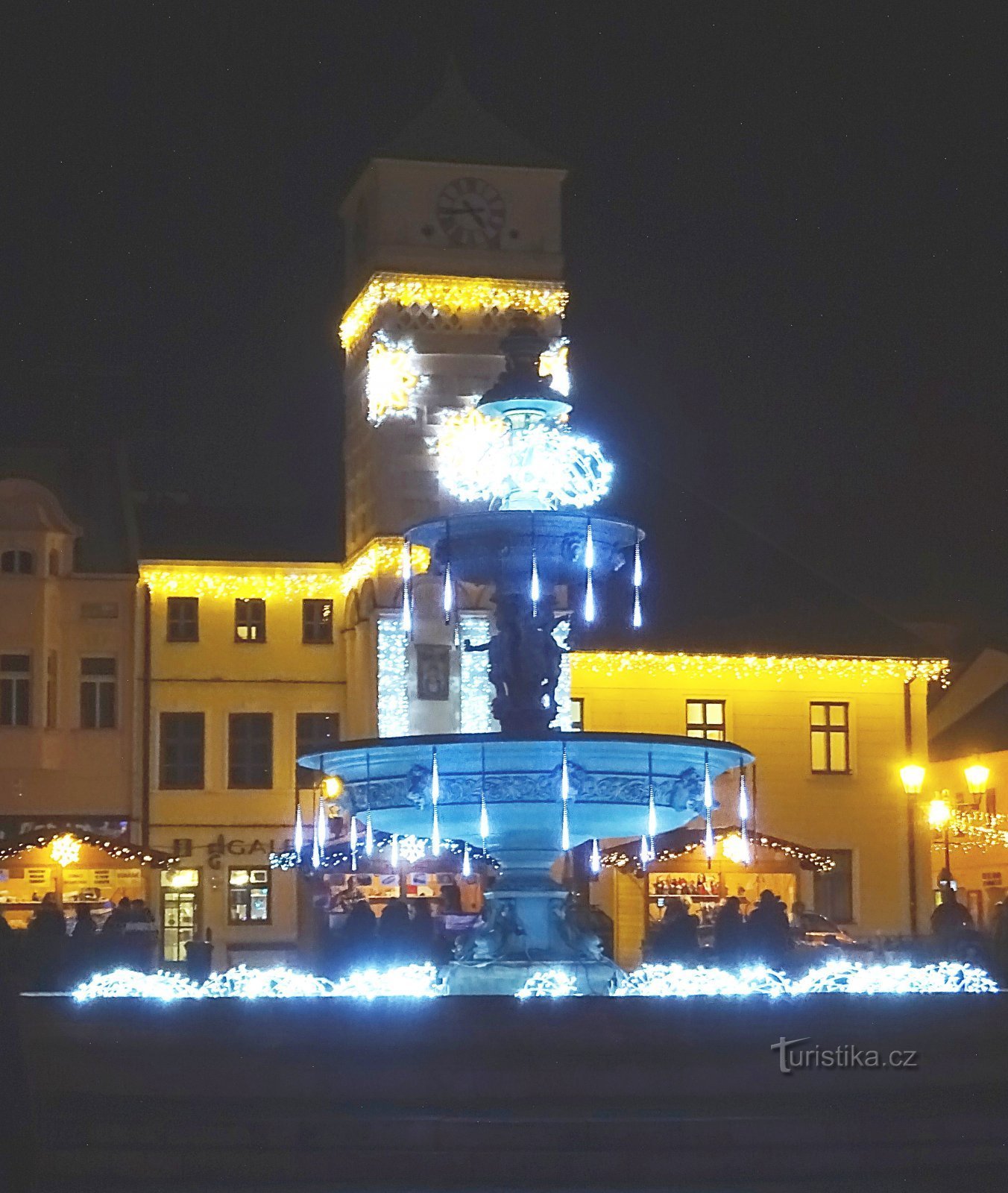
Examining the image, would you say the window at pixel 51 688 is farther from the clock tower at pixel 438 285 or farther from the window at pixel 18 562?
the clock tower at pixel 438 285

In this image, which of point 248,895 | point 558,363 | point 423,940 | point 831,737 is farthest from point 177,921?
point 423,940

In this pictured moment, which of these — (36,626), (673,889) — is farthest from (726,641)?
(36,626)

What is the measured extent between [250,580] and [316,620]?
5.11 feet

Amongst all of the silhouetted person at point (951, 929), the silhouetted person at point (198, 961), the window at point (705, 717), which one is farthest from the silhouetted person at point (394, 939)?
the window at point (705, 717)

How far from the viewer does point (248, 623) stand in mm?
46438

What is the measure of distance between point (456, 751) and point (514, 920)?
5.80 feet

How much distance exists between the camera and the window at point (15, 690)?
1748 inches

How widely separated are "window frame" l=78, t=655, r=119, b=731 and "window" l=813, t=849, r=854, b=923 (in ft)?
45.0

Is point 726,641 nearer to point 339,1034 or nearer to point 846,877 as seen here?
point 846,877

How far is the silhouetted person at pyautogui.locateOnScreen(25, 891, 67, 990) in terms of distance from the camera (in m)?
21.5

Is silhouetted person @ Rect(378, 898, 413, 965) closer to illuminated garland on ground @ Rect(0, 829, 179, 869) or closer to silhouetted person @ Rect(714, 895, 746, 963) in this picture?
silhouetted person @ Rect(714, 895, 746, 963)

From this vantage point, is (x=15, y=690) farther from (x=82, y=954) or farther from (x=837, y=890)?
(x=82, y=954)

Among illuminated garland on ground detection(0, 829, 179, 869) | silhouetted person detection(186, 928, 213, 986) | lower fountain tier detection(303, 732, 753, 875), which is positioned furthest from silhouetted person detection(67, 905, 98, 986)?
illuminated garland on ground detection(0, 829, 179, 869)

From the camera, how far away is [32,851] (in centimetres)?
4053
